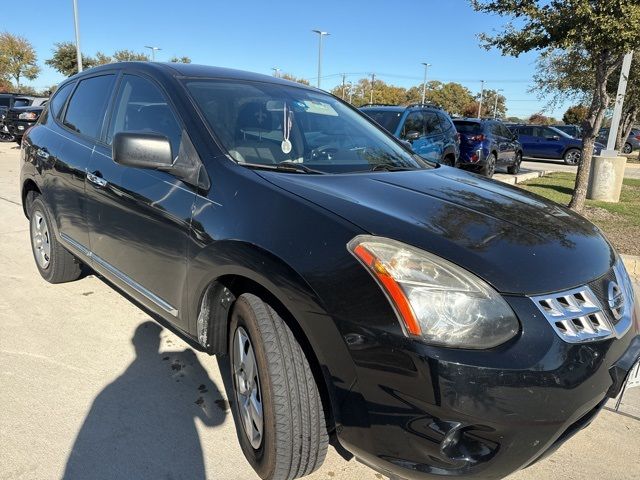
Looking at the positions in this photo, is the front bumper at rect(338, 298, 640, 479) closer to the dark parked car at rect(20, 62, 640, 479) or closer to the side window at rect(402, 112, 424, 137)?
the dark parked car at rect(20, 62, 640, 479)

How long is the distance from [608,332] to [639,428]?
1.36m

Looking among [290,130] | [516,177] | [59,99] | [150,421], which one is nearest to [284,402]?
[150,421]

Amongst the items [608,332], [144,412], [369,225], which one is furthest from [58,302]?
[608,332]

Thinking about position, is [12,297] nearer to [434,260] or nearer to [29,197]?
[29,197]

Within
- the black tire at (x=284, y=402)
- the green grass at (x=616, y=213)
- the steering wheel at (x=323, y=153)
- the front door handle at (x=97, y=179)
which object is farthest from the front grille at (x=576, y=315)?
the green grass at (x=616, y=213)

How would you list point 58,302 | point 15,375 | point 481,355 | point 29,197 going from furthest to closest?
1. point 29,197
2. point 58,302
3. point 15,375
4. point 481,355

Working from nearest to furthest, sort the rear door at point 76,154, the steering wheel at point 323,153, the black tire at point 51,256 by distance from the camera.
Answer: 1. the steering wheel at point 323,153
2. the rear door at point 76,154
3. the black tire at point 51,256

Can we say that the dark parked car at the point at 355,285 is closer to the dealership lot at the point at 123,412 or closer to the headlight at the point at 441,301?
the headlight at the point at 441,301

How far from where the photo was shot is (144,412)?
2.64m

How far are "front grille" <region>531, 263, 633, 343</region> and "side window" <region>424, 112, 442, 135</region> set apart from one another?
24.8ft

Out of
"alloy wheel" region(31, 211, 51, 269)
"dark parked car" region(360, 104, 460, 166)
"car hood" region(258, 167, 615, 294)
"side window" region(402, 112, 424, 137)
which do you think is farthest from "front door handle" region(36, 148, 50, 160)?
"side window" region(402, 112, 424, 137)

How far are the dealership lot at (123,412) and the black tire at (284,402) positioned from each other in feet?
1.07

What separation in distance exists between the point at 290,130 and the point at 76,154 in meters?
1.61

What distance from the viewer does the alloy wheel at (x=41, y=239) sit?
4266 mm
